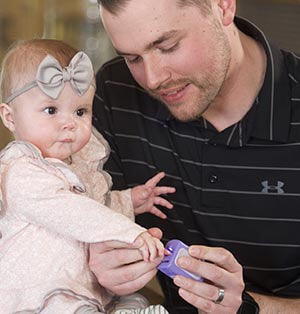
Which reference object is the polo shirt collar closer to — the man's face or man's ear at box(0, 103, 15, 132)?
the man's face

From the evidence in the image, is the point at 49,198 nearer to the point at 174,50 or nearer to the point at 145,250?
the point at 145,250

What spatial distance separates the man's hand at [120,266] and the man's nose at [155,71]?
0.39 m

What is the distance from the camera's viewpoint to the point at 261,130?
166 centimetres

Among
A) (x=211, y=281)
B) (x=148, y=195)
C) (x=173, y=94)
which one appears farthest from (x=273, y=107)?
(x=211, y=281)

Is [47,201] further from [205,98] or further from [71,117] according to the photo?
[205,98]

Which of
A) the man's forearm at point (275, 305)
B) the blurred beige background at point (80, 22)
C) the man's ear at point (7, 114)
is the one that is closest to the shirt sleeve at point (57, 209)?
the man's ear at point (7, 114)

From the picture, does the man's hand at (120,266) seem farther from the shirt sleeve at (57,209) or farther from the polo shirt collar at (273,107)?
the polo shirt collar at (273,107)

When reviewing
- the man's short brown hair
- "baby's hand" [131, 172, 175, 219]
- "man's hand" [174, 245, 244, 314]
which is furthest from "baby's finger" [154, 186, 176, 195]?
the man's short brown hair

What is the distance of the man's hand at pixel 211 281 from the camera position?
1.27 meters

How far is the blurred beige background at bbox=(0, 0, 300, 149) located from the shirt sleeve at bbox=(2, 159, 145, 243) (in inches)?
50.2

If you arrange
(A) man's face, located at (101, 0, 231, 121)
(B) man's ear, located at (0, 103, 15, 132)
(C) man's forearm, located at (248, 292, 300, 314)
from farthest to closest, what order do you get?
(C) man's forearm, located at (248, 292, 300, 314), (A) man's face, located at (101, 0, 231, 121), (B) man's ear, located at (0, 103, 15, 132)

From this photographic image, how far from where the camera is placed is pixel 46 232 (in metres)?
1.25

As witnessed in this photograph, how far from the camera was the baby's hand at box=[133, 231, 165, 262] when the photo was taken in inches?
46.8

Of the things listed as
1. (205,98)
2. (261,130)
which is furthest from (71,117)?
(261,130)
